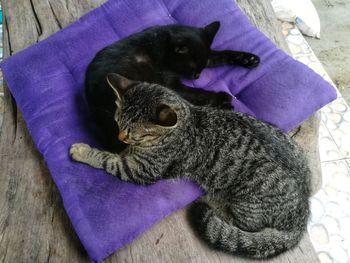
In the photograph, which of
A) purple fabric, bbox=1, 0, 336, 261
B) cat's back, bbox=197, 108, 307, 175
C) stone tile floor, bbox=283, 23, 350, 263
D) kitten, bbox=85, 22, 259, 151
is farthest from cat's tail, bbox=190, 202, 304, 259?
stone tile floor, bbox=283, 23, 350, 263

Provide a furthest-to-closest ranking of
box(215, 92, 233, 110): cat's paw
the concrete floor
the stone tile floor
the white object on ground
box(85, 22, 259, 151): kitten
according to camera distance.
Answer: the white object on ground, the concrete floor, the stone tile floor, box(215, 92, 233, 110): cat's paw, box(85, 22, 259, 151): kitten

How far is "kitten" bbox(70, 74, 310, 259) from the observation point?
5.14 ft

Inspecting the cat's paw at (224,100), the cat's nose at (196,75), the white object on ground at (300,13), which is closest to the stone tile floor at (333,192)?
the white object on ground at (300,13)

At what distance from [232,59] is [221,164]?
868 millimetres

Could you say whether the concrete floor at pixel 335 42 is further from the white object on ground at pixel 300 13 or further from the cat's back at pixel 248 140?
the cat's back at pixel 248 140

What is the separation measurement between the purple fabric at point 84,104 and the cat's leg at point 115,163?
0.13ft

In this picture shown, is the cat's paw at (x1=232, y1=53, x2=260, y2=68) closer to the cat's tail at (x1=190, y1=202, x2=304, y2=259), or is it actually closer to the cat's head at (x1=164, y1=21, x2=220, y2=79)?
the cat's head at (x1=164, y1=21, x2=220, y2=79)

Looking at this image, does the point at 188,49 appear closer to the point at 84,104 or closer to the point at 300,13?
the point at 84,104

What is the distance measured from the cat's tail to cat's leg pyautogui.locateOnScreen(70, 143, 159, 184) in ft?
1.10

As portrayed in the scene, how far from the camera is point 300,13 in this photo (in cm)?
352

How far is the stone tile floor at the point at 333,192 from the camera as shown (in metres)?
2.35

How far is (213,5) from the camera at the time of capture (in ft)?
7.92

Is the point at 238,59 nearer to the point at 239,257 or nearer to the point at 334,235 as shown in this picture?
the point at 239,257

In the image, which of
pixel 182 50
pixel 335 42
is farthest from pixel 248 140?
pixel 335 42
